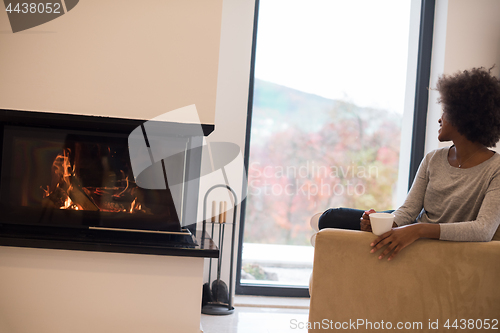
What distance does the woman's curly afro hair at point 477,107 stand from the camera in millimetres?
1662

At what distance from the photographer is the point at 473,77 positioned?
170cm

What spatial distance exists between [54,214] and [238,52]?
1.53 meters

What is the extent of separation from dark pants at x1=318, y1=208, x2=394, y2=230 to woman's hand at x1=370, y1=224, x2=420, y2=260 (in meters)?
0.27

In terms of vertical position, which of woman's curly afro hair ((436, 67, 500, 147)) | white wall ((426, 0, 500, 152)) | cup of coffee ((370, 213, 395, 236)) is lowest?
cup of coffee ((370, 213, 395, 236))

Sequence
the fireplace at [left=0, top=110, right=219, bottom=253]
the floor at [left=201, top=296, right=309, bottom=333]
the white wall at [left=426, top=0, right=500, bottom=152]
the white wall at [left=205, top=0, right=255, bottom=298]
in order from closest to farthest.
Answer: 1. the fireplace at [left=0, top=110, right=219, bottom=253]
2. the floor at [left=201, top=296, right=309, bottom=333]
3. the white wall at [left=205, top=0, right=255, bottom=298]
4. the white wall at [left=426, top=0, right=500, bottom=152]

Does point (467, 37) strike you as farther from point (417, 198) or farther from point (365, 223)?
point (365, 223)

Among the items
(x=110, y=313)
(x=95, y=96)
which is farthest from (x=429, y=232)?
(x=95, y=96)

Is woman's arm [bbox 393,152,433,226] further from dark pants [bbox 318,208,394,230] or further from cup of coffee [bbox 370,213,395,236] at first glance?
cup of coffee [bbox 370,213,395,236]

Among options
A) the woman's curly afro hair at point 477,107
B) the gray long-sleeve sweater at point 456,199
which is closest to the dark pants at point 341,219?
the gray long-sleeve sweater at point 456,199

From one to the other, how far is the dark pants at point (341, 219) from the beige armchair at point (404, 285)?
26 centimetres

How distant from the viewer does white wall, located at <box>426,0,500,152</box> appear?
288 centimetres

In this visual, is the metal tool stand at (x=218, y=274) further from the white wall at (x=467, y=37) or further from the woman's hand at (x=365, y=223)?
the white wall at (x=467, y=37)

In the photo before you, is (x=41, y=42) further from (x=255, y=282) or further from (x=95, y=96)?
(x=255, y=282)

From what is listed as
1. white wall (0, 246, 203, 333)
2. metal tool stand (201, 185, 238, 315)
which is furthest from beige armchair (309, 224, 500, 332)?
metal tool stand (201, 185, 238, 315)
